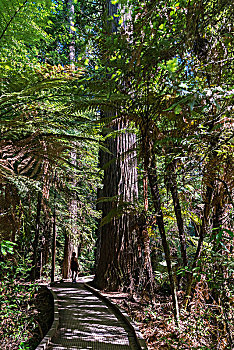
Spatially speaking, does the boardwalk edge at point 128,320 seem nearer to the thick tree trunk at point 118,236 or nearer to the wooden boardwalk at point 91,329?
the wooden boardwalk at point 91,329

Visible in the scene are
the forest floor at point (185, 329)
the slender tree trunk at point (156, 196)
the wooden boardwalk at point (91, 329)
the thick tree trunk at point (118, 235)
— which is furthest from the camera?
the thick tree trunk at point (118, 235)

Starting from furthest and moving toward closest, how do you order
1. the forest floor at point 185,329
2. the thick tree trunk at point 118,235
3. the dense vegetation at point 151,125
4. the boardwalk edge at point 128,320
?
1. the thick tree trunk at point 118,235
2. the boardwalk edge at point 128,320
3. the forest floor at point 185,329
4. the dense vegetation at point 151,125

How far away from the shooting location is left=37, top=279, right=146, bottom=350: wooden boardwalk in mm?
3938

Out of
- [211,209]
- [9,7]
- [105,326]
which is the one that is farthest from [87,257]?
[9,7]

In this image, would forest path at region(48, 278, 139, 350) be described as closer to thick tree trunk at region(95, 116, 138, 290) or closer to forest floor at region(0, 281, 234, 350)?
forest floor at region(0, 281, 234, 350)

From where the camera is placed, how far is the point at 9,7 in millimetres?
2555

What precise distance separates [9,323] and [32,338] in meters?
0.66

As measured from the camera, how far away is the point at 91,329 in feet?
15.0

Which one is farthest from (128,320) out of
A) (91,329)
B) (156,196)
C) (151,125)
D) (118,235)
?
(151,125)

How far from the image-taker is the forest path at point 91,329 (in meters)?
3.95

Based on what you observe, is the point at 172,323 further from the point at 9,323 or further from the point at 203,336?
the point at 9,323

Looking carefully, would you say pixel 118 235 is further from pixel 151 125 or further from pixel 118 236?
pixel 151 125

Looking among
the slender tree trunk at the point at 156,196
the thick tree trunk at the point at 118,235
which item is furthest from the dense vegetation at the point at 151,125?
the thick tree trunk at the point at 118,235

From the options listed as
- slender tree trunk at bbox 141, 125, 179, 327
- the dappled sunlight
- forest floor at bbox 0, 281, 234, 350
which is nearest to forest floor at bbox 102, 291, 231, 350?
forest floor at bbox 0, 281, 234, 350
